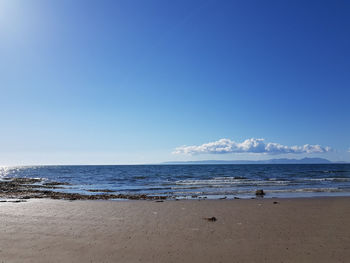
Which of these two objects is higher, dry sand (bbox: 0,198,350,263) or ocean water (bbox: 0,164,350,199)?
dry sand (bbox: 0,198,350,263)

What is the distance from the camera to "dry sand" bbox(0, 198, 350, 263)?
7.07m

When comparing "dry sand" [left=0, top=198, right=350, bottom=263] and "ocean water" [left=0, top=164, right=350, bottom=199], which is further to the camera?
"ocean water" [left=0, top=164, right=350, bottom=199]

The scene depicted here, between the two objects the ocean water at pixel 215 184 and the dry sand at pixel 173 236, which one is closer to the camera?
the dry sand at pixel 173 236

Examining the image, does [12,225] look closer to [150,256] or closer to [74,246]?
[74,246]

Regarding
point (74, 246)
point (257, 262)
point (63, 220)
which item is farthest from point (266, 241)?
point (63, 220)

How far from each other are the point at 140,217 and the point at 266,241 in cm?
637

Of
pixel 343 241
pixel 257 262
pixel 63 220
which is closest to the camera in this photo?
pixel 257 262

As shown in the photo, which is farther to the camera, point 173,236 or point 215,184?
point 215,184

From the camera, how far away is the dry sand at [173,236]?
7.07m

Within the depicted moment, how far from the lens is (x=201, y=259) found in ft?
22.5

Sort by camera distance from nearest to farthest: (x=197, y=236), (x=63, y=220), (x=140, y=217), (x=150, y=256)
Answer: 1. (x=150, y=256)
2. (x=197, y=236)
3. (x=63, y=220)
4. (x=140, y=217)

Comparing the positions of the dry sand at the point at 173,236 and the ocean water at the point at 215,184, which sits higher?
the dry sand at the point at 173,236

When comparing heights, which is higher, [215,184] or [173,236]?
[173,236]

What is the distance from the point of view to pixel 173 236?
29.5ft
